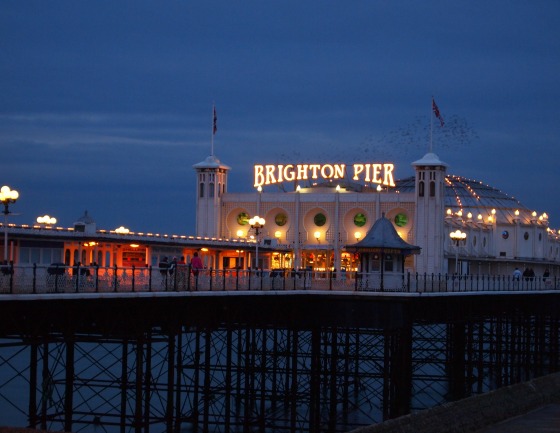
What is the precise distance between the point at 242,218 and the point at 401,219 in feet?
43.0

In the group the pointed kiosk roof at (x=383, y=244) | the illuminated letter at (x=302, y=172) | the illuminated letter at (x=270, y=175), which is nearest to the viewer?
the pointed kiosk roof at (x=383, y=244)

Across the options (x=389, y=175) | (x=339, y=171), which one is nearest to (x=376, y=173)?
(x=389, y=175)

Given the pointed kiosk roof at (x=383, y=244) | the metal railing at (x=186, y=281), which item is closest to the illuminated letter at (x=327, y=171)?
the metal railing at (x=186, y=281)

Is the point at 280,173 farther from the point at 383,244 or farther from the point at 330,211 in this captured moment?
the point at 383,244

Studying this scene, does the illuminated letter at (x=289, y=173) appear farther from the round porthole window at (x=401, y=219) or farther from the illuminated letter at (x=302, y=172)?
the round porthole window at (x=401, y=219)

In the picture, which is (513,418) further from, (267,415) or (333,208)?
(333,208)

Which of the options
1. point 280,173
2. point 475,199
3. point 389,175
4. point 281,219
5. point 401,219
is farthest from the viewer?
point 475,199

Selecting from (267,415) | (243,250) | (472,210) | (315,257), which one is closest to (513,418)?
(267,415)

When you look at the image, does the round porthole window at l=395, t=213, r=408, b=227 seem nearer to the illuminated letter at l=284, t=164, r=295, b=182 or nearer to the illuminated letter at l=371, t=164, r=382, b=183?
the illuminated letter at l=371, t=164, r=382, b=183

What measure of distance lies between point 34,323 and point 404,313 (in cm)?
1773

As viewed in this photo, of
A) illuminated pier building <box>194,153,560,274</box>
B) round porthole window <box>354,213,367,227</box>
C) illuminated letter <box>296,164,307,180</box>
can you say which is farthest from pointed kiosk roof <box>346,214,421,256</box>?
illuminated letter <box>296,164,307,180</box>

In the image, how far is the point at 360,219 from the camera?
106 m

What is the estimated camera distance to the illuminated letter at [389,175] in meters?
106

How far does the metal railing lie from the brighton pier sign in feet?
121
